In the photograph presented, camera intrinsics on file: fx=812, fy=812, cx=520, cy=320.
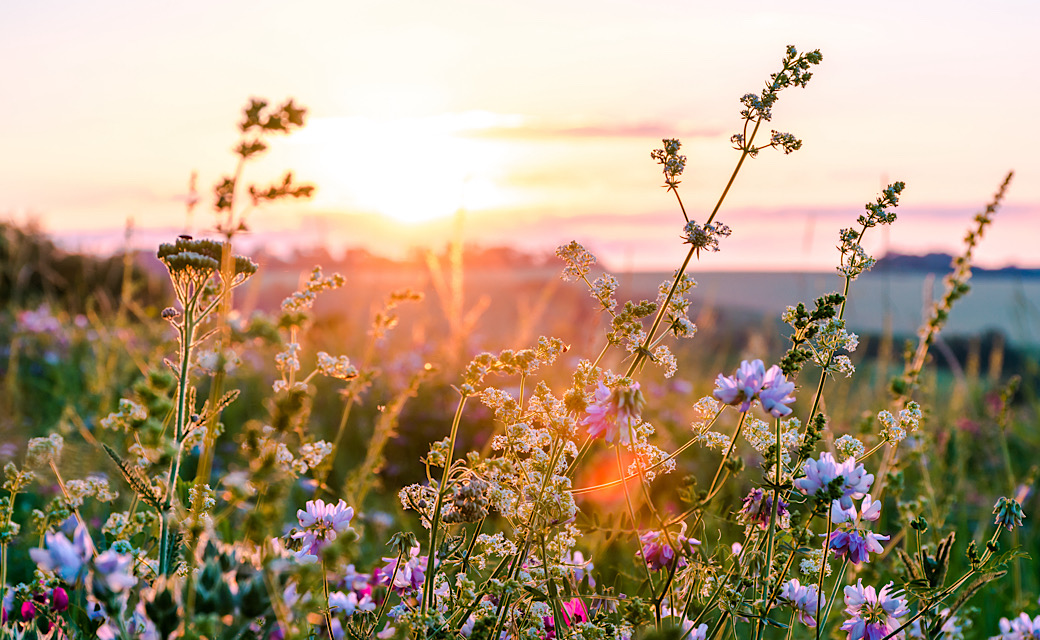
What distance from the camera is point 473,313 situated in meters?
5.83

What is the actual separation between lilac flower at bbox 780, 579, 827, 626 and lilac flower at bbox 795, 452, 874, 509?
0.34 m

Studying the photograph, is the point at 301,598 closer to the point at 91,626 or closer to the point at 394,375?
the point at 91,626

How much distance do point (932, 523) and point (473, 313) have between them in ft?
11.7

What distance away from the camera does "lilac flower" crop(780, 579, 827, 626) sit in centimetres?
174

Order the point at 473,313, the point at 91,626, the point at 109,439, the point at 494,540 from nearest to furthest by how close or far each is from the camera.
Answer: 1. the point at 91,626
2. the point at 494,540
3. the point at 109,439
4. the point at 473,313

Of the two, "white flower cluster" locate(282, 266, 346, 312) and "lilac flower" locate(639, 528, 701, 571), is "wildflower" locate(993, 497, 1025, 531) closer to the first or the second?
"lilac flower" locate(639, 528, 701, 571)

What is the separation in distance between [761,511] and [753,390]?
15.9 inches

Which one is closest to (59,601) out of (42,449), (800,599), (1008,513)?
(42,449)

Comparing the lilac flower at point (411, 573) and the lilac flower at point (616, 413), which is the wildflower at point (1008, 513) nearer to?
the lilac flower at point (616, 413)

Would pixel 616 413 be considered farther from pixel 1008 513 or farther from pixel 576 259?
pixel 1008 513

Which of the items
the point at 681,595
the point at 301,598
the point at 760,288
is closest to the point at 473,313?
the point at 681,595

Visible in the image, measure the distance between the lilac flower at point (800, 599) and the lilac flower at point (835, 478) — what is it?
34 cm

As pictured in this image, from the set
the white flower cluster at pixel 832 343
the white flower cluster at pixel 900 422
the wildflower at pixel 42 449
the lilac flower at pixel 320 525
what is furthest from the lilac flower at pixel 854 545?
the wildflower at pixel 42 449

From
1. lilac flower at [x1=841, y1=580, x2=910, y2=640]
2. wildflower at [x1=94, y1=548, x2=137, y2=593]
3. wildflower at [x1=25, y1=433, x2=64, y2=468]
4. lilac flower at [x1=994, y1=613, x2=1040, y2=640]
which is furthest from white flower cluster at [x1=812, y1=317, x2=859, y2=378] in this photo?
wildflower at [x1=25, y1=433, x2=64, y2=468]
